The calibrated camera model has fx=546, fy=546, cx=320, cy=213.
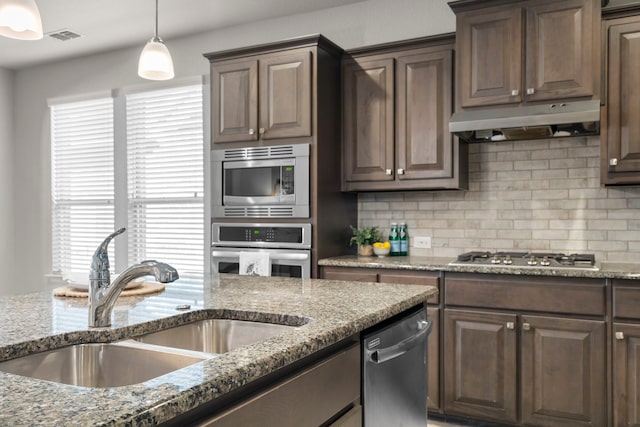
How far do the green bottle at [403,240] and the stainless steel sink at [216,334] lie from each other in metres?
2.37

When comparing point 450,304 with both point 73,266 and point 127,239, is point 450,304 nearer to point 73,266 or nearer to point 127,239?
point 127,239

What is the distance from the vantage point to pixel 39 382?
0.99 metres

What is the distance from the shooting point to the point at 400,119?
12.1ft

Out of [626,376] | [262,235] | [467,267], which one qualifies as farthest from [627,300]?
[262,235]

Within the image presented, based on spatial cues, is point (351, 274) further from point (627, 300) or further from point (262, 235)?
point (627, 300)

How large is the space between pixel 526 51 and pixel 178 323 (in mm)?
2613

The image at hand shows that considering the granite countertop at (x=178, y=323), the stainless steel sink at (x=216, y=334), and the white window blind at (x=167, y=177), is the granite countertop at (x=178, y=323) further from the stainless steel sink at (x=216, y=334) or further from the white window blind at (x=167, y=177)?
the white window blind at (x=167, y=177)

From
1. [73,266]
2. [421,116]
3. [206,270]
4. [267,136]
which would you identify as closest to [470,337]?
[421,116]

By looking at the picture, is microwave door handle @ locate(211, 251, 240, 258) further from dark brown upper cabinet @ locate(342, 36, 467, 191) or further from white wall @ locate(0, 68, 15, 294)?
white wall @ locate(0, 68, 15, 294)

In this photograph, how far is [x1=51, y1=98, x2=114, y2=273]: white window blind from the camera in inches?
210

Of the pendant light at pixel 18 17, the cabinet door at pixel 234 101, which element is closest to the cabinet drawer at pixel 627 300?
the cabinet door at pixel 234 101

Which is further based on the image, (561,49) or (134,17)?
(134,17)

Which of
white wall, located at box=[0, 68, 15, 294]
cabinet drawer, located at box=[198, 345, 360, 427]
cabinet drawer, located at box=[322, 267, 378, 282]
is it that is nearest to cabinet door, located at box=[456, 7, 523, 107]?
cabinet drawer, located at box=[322, 267, 378, 282]

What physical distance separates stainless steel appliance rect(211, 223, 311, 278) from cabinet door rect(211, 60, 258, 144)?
658 mm
